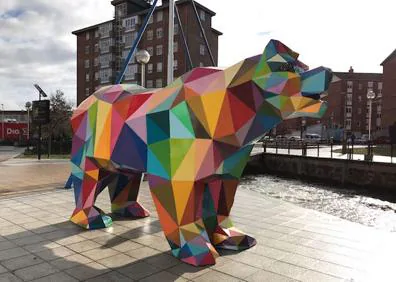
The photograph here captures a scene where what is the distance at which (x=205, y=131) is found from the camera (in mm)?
5145

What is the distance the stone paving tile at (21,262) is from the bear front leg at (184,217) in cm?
189

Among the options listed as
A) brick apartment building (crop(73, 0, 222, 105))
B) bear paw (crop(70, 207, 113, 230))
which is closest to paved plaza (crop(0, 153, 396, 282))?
bear paw (crop(70, 207, 113, 230))

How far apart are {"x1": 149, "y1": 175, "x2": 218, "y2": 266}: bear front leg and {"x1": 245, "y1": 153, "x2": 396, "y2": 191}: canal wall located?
18.0 metres

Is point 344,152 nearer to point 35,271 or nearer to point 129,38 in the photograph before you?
point 35,271

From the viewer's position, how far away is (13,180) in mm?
14227

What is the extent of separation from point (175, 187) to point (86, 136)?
2640 mm

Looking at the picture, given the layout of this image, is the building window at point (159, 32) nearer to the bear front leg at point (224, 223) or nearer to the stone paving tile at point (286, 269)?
the bear front leg at point (224, 223)

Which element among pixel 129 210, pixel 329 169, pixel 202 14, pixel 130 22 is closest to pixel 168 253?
pixel 129 210

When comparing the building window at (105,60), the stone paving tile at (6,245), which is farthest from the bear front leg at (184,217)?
the building window at (105,60)

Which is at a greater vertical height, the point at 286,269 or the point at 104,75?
the point at 104,75

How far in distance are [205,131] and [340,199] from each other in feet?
44.8

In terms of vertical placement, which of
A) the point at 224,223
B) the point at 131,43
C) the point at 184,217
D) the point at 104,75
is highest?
the point at 131,43

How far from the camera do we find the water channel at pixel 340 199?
1270 centimetres

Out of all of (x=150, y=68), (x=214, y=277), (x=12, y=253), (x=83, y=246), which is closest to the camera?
(x=214, y=277)
